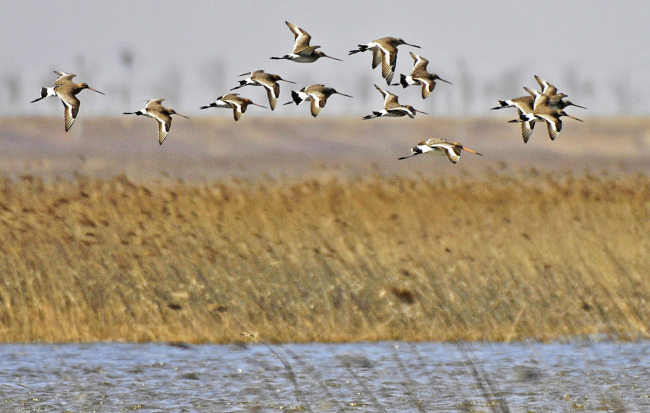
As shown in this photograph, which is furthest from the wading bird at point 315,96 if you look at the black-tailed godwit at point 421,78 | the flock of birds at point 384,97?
the black-tailed godwit at point 421,78

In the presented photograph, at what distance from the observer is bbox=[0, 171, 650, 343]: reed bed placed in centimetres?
1141

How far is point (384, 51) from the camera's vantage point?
7.15 meters

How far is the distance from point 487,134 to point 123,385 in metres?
88.3

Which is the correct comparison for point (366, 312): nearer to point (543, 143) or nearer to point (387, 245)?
point (387, 245)

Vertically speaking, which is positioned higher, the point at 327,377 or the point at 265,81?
the point at 265,81

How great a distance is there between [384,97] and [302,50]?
0.77 m

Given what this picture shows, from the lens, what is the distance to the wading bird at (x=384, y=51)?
22.6ft

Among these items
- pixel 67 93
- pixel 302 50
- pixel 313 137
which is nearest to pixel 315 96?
pixel 302 50

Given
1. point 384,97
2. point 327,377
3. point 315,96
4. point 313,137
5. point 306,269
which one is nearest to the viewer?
point 315,96

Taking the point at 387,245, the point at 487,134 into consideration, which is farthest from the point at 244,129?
the point at 387,245

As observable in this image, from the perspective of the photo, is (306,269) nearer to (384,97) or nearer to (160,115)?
(384,97)

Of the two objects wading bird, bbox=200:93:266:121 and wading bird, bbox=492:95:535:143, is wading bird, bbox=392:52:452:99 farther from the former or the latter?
wading bird, bbox=200:93:266:121

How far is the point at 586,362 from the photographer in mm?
10328

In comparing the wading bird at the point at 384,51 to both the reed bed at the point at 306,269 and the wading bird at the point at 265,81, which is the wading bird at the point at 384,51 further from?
the reed bed at the point at 306,269
